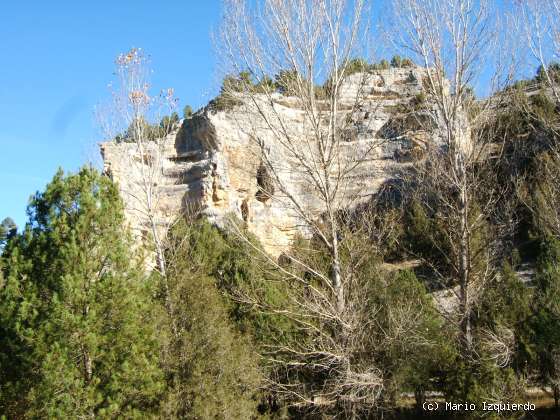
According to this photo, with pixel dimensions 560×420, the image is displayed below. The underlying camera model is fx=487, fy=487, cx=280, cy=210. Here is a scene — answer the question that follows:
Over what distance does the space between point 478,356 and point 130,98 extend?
11015 mm

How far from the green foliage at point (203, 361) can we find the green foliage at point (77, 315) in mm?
483

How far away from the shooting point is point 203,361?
8500 mm

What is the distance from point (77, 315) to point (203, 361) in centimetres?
244

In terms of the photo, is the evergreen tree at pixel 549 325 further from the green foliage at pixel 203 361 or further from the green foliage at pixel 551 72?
the green foliage at pixel 203 361

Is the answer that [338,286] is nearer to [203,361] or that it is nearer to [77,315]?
[203,361]

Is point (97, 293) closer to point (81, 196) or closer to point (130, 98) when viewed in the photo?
point (81, 196)

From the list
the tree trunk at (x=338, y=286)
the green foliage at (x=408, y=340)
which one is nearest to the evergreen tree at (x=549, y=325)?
the green foliage at (x=408, y=340)

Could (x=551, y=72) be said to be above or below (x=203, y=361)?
above

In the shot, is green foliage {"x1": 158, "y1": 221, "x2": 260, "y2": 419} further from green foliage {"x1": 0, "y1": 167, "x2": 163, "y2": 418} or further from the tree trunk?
the tree trunk

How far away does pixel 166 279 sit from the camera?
9.73m

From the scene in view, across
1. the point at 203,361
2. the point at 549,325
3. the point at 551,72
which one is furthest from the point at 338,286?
the point at 551,72

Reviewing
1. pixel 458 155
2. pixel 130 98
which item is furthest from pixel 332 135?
pixel 130 98

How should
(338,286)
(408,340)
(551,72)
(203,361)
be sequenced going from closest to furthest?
(338,286) → (408,340) → (203,361) → (551,72)

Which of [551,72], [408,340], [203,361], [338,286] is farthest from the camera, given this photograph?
[551,72]
